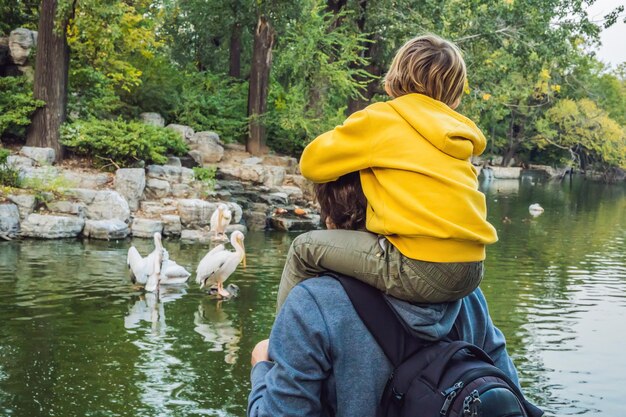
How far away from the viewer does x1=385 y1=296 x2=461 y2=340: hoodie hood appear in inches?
68.2

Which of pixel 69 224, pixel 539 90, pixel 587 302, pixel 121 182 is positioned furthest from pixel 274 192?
pixel 539 90

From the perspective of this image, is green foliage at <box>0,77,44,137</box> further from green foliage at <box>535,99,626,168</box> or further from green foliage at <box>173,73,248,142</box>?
green foliage at <box>535,99,626,168</box>

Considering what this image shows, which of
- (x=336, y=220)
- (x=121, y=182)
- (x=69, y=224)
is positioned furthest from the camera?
(x=121, y=182)

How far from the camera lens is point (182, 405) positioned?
6535mm

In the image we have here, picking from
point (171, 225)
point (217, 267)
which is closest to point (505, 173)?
point (171, 225)

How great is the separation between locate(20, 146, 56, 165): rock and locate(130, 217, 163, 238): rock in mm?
2529

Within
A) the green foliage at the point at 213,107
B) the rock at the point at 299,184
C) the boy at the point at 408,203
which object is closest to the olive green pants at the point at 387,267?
the boy at the point at 408,203

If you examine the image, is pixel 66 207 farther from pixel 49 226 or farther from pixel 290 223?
pixel 290 223

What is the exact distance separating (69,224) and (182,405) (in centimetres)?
846

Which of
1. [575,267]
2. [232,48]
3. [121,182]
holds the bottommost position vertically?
[575,267]

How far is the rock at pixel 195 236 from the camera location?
602 inches

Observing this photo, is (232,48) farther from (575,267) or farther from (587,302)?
(587,302)

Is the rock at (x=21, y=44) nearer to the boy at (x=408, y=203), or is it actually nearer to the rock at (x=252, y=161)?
the rock at (x=252, y=161)

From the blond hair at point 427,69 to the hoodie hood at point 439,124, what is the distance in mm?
37
